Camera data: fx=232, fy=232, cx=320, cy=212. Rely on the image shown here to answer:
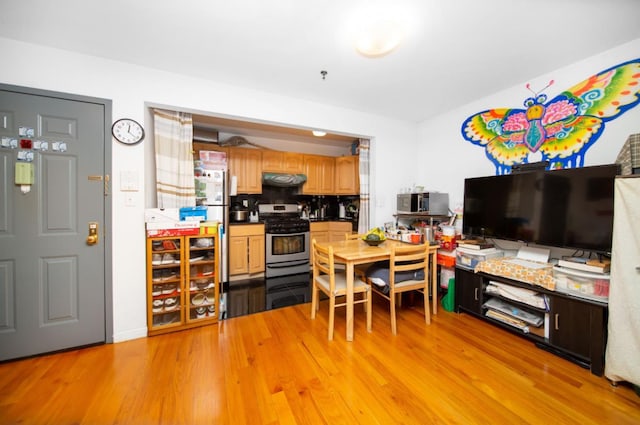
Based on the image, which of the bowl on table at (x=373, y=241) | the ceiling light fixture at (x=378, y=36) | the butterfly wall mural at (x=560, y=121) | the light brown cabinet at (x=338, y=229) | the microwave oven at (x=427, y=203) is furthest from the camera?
the light brown cabinet at (x=338, y=229)

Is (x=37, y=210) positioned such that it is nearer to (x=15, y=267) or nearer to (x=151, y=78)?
(x=15, y=267)

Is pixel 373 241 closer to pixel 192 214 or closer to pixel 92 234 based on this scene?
pixel 192 214

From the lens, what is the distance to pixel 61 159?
6.23 feet

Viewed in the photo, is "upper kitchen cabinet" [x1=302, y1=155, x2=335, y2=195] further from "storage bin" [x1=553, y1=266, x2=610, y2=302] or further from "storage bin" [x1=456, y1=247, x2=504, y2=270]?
"storage bin" [x1=553, y1=266, x2=610, y2=302]

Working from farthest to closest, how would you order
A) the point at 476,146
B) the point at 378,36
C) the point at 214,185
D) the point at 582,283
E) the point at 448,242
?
the point at 214,185, the point at 476,146, the point at 448,242, the point at 582,283, the point at 378,36

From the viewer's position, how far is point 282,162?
416 cm

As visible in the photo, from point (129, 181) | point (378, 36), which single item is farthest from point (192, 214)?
point (378, 36)

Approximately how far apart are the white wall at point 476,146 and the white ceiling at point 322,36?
0.34 ft

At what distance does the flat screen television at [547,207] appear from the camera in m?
1.76

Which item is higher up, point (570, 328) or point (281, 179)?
point (281, 179)

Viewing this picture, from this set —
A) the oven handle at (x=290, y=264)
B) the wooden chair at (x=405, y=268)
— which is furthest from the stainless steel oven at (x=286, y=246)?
the wooden chair at (x=405, y=268)

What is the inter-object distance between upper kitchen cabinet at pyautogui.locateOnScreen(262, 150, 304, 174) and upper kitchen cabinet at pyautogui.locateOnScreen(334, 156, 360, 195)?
29.5 inches

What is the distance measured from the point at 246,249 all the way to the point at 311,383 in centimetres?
246

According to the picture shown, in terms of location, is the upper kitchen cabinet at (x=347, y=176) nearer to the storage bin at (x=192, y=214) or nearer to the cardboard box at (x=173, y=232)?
the storage bin at (x=192, y=214)
